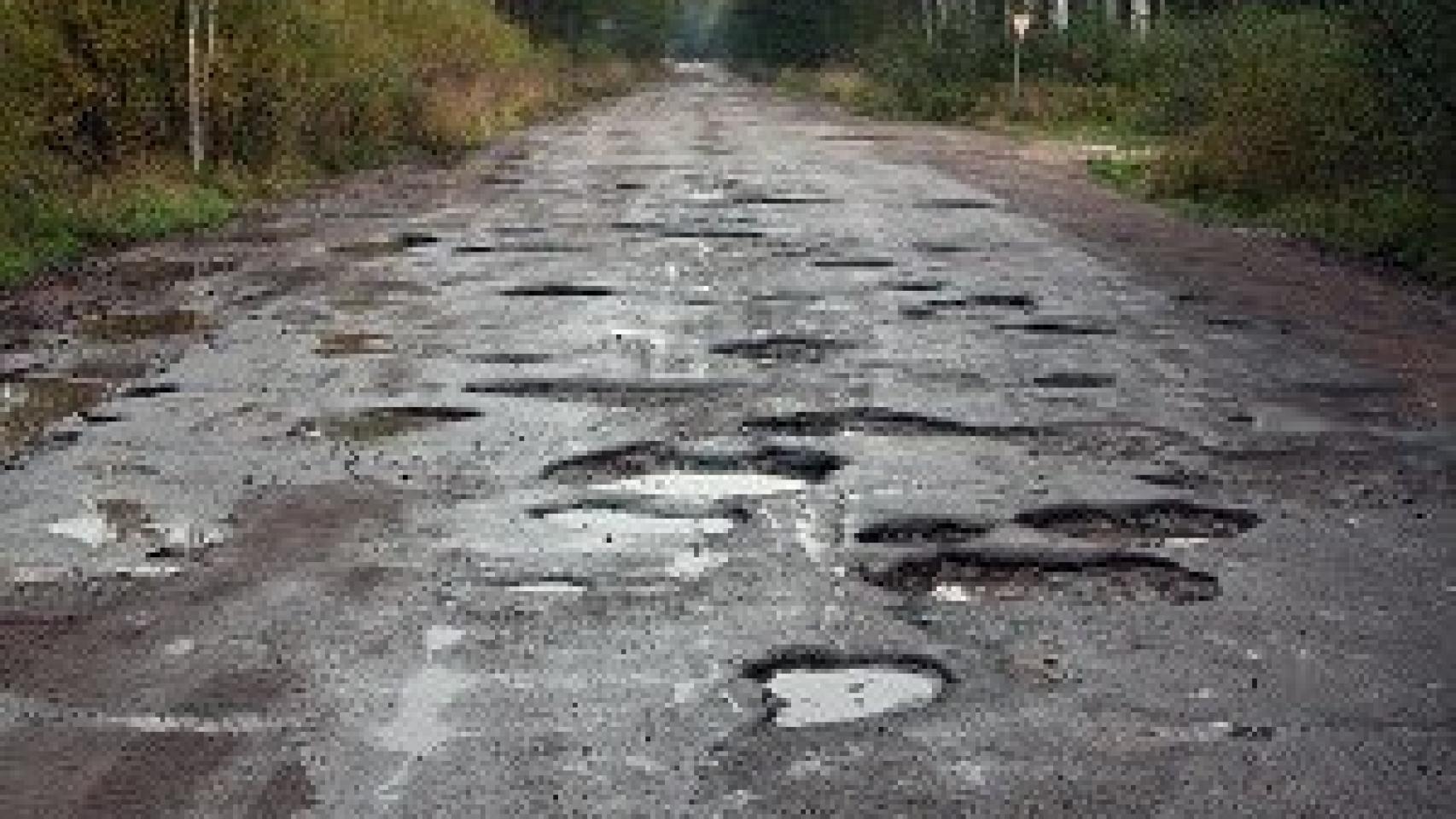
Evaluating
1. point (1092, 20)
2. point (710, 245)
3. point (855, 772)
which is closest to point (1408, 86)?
point (710, 245)

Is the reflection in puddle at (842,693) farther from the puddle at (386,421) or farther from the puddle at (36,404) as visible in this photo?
the puddle at (36,404)

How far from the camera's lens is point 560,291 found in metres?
13.4

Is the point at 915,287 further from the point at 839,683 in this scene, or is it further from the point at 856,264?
the point at 839,683

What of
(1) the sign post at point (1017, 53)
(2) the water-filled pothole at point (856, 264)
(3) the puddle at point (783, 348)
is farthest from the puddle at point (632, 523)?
(1) the sign post at point (1017, 53)

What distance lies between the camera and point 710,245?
16188 mm

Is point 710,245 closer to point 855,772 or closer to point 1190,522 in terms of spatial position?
point 1190,522

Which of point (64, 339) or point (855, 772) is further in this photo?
point (64, 339)

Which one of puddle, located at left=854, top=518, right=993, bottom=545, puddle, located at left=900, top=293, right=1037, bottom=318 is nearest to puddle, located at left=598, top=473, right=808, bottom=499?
puddle, located at left=854, top=518, right=993, bottom=545

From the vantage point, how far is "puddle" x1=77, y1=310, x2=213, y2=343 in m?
11.7

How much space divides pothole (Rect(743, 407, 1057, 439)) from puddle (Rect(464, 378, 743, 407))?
732mm

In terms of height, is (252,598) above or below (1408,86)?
below

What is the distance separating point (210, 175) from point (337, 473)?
47.6ft

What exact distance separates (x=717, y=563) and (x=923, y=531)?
2.75 ft

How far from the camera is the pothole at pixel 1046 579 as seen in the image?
6.23 metres
